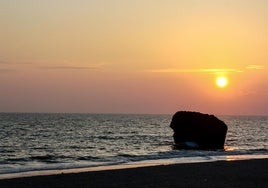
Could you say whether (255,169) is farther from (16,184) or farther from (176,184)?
(16,184)

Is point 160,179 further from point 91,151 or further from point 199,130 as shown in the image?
point 199,130

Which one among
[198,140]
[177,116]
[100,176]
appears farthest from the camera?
[177,116]

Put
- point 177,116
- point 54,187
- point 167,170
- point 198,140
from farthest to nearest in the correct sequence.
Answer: point 177,116
point 198,140
point 167,170
point 54,187

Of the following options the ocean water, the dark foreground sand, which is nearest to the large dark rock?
the ocean water

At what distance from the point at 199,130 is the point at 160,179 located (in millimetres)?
38796

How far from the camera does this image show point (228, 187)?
20344 mm

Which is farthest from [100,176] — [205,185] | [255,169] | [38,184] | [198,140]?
[198,140]

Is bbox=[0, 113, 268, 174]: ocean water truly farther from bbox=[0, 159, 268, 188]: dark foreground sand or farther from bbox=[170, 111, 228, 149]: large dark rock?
bbox=[0, 159, 268, 188]: dark foreground sand

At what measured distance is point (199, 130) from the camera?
6116cm

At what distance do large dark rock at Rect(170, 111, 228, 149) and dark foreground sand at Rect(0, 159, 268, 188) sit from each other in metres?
31.7

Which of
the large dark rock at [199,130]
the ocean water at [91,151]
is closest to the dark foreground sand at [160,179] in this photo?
the ocean water at [91,151]

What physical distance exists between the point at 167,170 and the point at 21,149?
93.1 feet

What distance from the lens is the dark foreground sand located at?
69.4 feet

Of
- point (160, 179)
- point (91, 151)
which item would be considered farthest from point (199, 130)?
point (160, 179)
